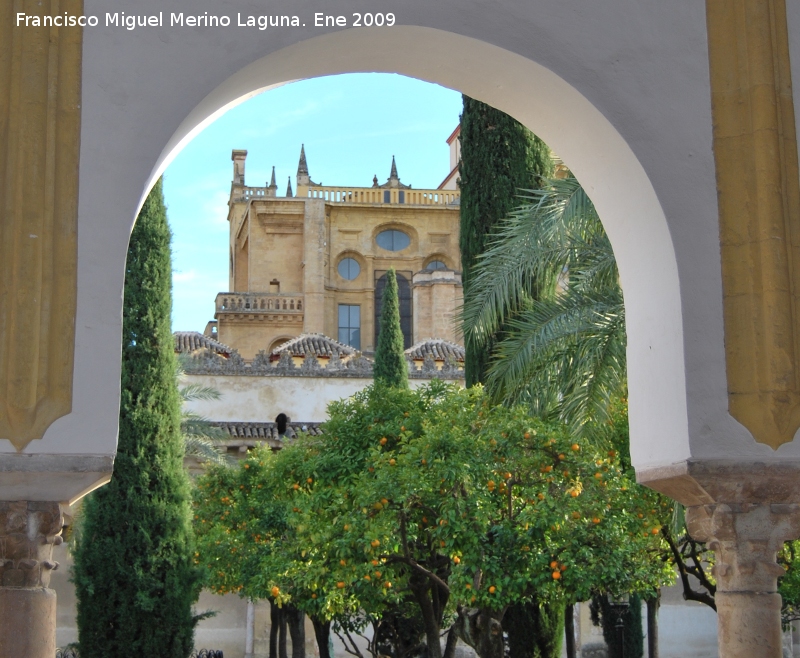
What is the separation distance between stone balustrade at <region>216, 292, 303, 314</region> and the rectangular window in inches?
89.9

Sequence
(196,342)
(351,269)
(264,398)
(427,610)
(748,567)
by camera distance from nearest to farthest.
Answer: (748,567), (427,610), (264,398), (196,342), (351,269)

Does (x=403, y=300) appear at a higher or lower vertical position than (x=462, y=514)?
higher

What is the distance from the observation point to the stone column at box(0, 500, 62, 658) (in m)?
3.54

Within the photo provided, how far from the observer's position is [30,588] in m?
3.61

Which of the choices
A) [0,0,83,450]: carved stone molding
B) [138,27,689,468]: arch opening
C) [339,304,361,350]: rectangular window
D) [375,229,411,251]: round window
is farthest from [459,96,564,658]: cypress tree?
[375,229,411,251]: round window

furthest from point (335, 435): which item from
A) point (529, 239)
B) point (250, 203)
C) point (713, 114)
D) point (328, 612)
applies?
point (250, 203)

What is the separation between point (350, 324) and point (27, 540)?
42721mm

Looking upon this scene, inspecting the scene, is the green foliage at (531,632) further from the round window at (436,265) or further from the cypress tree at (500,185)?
the round window at (436,265)

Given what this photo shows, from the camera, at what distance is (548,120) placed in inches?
171

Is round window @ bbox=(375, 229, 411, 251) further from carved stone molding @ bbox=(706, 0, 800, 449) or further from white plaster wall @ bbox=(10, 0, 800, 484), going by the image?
carved stone molding @ bbox=(706, 0, 800, 449)

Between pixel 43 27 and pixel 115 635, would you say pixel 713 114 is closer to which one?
pixel 43 27

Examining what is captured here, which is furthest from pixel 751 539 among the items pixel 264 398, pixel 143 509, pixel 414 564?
pixel 264 398

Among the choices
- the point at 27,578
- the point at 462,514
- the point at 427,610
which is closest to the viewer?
the point at 27,578

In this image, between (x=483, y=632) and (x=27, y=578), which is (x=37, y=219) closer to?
(x=27, y=578)
